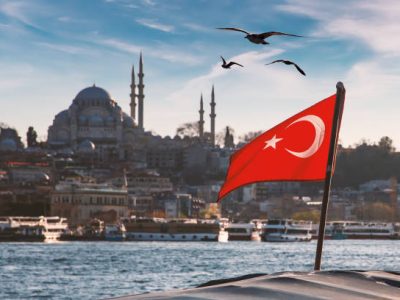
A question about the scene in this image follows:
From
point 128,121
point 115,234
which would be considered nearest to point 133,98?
point 128,121

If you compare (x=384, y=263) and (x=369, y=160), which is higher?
(x=369, y=160)

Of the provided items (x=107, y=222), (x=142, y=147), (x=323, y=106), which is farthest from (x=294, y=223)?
(x=323, y=106)

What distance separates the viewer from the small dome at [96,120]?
5782 inches

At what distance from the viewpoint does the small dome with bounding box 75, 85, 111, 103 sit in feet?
476

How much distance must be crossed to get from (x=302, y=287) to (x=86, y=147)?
141 m

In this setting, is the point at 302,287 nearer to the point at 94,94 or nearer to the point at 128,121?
the point at 94,94

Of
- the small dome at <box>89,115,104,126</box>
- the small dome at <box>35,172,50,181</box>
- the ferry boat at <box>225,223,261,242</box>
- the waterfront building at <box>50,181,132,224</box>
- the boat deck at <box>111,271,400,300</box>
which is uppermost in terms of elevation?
the small dome at <box>89,115,104,126</box>

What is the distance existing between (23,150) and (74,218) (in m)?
39.1

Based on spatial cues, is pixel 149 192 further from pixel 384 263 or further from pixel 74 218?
pixel 384 263

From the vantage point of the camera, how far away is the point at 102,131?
486 ft

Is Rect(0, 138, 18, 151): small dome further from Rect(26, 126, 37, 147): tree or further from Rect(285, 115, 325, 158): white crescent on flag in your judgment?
Rect(285, 115, 325, 158): white crescent on flag

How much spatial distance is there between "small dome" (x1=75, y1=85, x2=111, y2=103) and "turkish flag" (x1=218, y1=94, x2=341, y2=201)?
13815cm

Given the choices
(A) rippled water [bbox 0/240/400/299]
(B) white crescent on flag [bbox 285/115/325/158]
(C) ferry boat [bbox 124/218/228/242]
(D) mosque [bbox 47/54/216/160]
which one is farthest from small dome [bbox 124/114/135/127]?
Answer: (B) white crescent on flag [bbox 285/115/325/158]

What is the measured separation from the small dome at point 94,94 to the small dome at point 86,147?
448 cm
